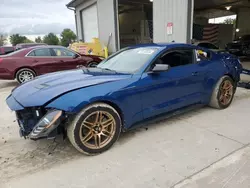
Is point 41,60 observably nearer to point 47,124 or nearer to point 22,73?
point 22,73

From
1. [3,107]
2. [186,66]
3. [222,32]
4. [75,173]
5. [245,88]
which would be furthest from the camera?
[222,32]

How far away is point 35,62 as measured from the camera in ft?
25.0

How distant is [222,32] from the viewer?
21.7 meters

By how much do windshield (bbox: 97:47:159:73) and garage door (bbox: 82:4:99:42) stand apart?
417 inches

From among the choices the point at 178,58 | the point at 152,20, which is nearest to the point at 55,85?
the point at 178,58

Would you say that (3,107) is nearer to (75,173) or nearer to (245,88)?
(75,173)

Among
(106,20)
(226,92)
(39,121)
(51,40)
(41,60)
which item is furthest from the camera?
(51,40)

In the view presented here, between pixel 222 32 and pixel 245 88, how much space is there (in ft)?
58.6

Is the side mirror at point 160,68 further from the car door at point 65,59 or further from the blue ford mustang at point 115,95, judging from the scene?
the car door at point 65,59

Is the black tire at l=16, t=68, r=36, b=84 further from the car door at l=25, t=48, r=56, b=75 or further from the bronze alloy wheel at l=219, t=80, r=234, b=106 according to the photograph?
the bronze alloy wheel at l=219, t=80, r=234, b=106

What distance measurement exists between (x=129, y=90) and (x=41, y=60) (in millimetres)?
5708

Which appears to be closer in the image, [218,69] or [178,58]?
[178,58]

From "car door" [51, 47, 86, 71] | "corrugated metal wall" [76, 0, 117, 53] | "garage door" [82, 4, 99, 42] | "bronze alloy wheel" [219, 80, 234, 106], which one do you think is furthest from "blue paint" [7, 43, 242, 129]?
"garage door" [82, 4, 99, 42]

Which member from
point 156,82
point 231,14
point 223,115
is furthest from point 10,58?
point 231,14
